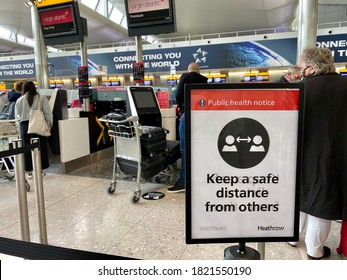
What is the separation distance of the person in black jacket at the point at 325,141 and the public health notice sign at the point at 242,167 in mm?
990

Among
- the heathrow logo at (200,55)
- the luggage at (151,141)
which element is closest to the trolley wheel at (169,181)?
the luggage at (151,141)

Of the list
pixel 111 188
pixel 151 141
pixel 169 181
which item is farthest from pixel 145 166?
pixel 169 181

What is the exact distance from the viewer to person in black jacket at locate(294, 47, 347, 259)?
1.93 meters

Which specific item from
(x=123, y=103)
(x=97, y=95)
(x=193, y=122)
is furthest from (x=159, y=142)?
(x=97, y=95)

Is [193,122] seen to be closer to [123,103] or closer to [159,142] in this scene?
[159,142]

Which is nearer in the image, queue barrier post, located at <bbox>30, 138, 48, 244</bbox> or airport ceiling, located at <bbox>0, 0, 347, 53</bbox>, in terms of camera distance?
queue barrier post, located at <bbox>30, 138, 48, 244</bbox>

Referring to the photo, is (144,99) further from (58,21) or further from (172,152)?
(58,21)

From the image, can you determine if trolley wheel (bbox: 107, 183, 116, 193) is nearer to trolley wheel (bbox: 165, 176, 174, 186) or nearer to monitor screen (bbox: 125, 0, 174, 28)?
trolley wheel (bbox: 165, 176, 174, 186)

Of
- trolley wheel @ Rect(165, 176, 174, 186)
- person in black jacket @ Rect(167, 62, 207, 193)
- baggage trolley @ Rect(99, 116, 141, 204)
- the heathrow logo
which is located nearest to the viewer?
baggage trolley @ Rect(99, 116, 141, 204)

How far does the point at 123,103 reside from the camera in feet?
23.0

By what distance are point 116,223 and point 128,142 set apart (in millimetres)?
1043

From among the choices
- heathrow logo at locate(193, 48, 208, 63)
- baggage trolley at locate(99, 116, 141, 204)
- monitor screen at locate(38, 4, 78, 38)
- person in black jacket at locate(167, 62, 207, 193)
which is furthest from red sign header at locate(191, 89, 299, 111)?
heathrow logo at locate(193, 48, 208, 63)

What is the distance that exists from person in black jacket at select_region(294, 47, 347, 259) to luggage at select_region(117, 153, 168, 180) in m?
1.98

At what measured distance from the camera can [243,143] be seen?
3.65ft
